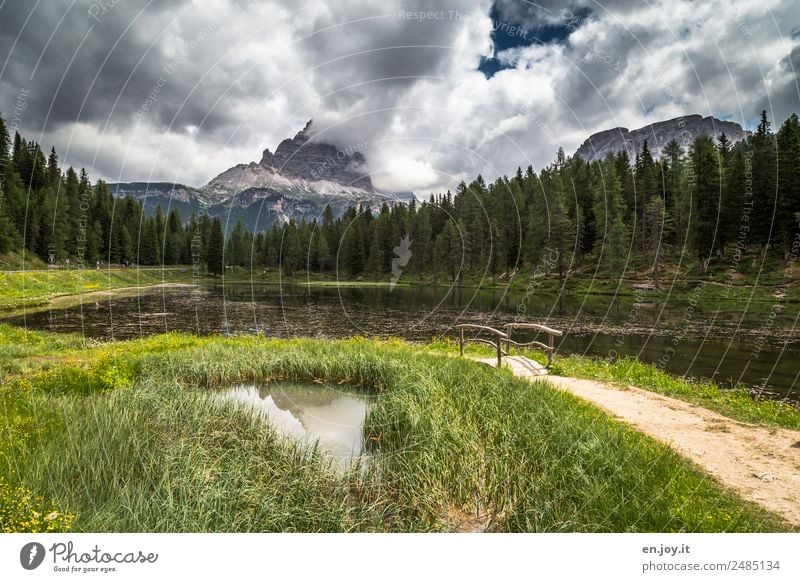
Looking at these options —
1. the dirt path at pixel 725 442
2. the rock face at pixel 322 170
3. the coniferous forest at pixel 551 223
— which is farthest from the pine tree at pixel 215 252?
the dirt path at pixel 725 442

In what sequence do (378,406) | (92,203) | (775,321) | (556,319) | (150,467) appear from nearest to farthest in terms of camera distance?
(150,467) → (378,406) → (775,321) → (556,319) → (92,203)

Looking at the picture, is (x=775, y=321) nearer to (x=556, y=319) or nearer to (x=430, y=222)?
(x=556, y=319)

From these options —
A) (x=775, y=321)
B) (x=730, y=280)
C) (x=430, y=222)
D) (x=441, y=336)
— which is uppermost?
(x=430, y=222)

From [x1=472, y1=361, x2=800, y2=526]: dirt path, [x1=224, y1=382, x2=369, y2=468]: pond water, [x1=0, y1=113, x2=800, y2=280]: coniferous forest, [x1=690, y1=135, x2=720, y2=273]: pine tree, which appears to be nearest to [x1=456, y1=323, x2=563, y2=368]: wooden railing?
[x1=472, y1=361, x2=800, y2=526]: dirt path

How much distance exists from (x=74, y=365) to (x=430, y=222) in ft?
234

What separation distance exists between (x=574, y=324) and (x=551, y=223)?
3358 cm

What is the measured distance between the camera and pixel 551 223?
61.8 m

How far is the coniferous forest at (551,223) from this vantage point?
44.9 metres

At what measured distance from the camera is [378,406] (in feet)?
34.2

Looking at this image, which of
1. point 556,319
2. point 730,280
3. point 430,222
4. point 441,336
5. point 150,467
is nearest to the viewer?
point 150,467

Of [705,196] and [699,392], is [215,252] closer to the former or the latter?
[705,196]

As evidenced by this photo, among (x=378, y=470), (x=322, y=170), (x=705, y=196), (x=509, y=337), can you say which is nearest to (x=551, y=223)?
(x=705, y=196)
